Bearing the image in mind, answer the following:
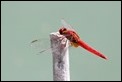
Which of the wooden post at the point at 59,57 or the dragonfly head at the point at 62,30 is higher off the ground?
the dragonfly head at the point at 62,30

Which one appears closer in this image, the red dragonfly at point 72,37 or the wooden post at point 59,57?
the wooden post at point 59,57

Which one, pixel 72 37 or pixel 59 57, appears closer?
pixel 59 57

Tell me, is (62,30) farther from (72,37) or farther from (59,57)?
(59,57)

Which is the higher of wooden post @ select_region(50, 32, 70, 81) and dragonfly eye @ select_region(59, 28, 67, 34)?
dragonfly eye @ select_region(59, 28, 67, 34)

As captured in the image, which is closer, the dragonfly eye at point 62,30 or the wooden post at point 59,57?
the wooden post at point 59,57

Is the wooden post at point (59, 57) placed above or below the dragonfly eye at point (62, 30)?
below

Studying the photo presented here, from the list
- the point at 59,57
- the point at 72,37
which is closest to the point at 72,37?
the point at 72,37

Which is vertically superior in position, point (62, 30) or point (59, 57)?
point (62, 30)

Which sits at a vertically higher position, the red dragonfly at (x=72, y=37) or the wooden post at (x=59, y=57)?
the red dragonfly at (x=72, y=37)
